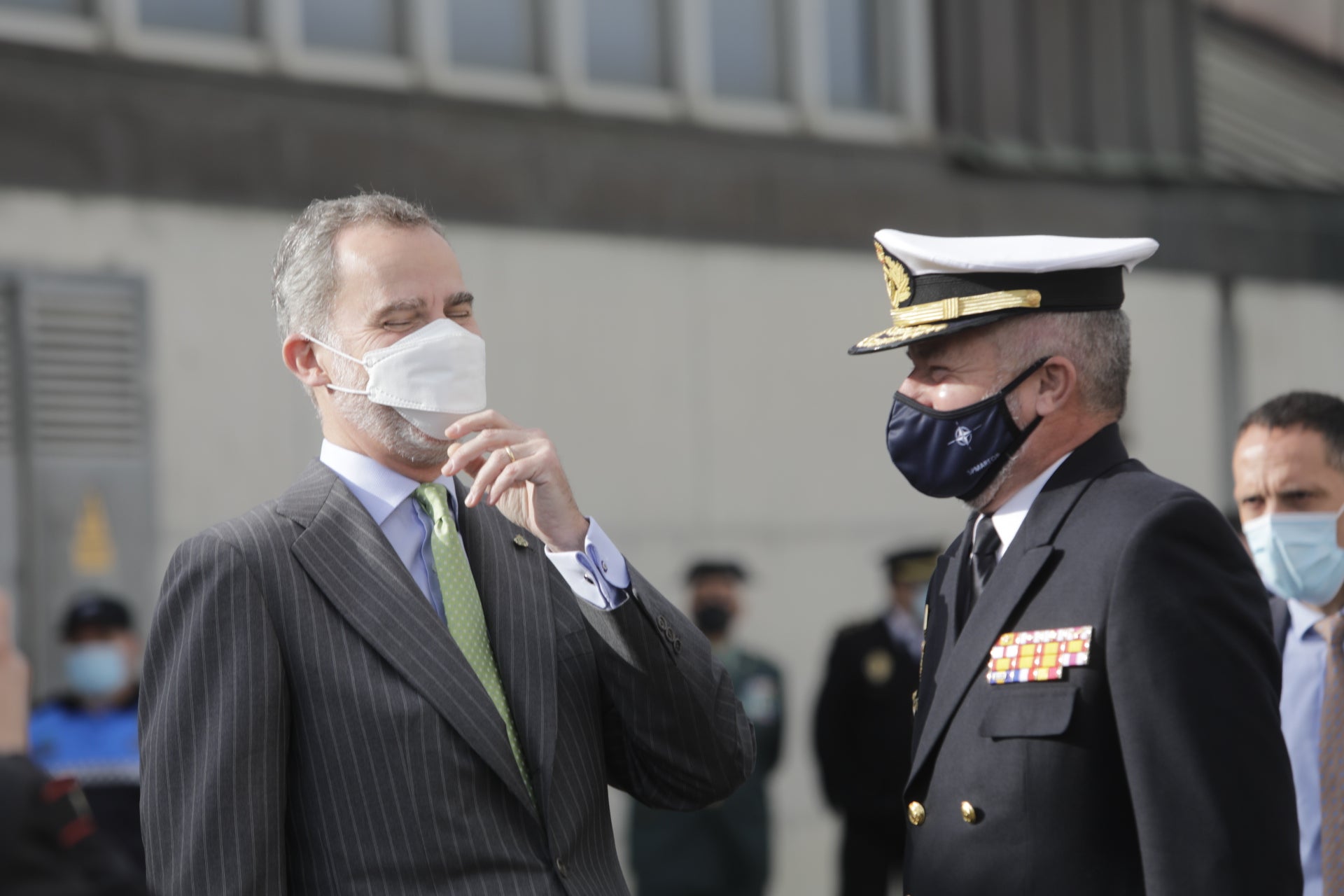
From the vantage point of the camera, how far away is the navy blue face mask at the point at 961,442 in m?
2.70

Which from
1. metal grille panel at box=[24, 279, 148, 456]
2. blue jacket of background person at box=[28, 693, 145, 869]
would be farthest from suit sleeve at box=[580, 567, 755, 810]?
metal grille panel at box=[24, 279, 148, 456]

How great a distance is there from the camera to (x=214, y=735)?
92.9 inches

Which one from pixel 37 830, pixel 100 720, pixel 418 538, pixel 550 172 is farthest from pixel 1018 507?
pixel 550 172

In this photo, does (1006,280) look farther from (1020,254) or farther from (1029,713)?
(1029,713)

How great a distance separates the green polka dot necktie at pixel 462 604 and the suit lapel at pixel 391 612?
5 cm

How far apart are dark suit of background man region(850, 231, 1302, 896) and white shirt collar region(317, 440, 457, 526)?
0.79 metres

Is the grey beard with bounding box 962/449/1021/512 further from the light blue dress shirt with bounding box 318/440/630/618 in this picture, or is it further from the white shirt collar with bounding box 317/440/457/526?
the white shirt collar with bounding box 317/440/457/526

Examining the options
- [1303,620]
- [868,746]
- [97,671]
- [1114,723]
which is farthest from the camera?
[868,746]

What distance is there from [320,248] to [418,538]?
0.48 meters

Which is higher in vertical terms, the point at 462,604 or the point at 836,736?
the point at 462,604

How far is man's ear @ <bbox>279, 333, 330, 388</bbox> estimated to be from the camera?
275cm

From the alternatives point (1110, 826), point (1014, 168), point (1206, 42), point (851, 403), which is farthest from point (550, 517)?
point (1206, 42)

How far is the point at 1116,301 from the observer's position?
2.77m

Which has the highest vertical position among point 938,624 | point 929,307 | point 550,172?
point 550,172
